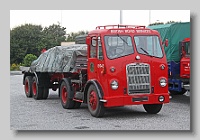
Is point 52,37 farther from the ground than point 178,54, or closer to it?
farther from the ground

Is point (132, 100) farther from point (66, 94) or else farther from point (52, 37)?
point (52, 37)

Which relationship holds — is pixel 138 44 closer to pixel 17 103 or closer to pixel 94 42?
pixel 94 42

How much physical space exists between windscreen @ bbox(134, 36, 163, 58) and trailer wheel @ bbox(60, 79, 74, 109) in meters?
2.92

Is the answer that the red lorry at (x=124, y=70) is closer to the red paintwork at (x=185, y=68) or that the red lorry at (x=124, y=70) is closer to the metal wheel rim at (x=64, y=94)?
the metal wheel rim at (x=64, y=94)

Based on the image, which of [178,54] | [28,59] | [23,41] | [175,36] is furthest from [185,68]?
[23,41]

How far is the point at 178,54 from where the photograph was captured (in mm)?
14844

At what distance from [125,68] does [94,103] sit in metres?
1.34

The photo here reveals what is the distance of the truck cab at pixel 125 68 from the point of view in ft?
35.7

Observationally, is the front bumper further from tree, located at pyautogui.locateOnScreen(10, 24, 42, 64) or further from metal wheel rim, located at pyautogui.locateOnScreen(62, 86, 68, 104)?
tree, located at pyautogui.locateOnScreen(10, 24, 42, 64)

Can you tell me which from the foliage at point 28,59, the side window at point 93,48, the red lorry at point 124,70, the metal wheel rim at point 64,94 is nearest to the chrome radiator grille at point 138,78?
the red lorry at point 124,70

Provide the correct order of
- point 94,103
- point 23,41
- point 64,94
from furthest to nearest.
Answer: point 23,41
point 64,94
point 94,103

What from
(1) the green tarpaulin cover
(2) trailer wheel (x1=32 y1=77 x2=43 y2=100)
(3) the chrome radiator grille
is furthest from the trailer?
(2) trailer wheel (x1=32 y1=77 x2=43 y2=100)

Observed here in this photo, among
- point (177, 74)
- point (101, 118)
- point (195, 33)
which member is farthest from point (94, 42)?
point (177, 74)

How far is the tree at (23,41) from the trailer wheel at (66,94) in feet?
51.4
